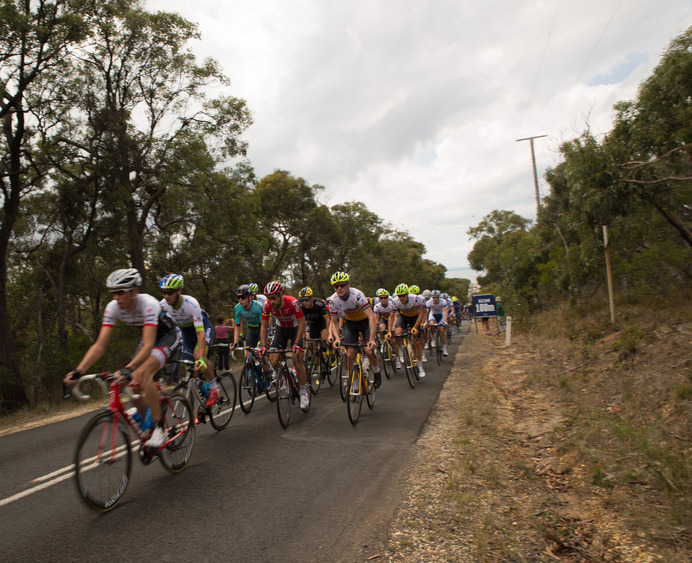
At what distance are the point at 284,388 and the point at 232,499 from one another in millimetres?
3011

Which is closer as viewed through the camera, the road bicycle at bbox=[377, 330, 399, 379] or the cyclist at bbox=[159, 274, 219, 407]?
the cyclist at bbox=[159, 274, 219, 407]

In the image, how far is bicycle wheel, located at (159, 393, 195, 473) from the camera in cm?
512

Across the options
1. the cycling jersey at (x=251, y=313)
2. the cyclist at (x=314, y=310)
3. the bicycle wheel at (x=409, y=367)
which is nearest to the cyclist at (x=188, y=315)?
the cycling jersey at (x=251, y=313)

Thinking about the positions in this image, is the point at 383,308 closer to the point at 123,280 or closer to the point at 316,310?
the point at 316,310

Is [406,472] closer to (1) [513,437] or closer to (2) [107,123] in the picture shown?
(1) [513,437]

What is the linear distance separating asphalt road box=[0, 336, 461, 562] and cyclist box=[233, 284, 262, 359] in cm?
245

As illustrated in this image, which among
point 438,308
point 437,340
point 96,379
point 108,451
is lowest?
point 108,451

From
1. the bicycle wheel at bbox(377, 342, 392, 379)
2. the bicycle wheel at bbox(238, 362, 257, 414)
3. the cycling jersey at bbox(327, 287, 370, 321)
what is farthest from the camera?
the bicycle wheel at bbox(377, 342, 392, 379)

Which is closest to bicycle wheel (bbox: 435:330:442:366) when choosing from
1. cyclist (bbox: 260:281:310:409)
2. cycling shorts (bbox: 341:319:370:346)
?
cycling shorts (bbox: 341:319:370:346)

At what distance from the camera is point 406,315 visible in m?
11.8

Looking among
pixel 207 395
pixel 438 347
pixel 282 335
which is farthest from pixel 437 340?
pixel 207 395

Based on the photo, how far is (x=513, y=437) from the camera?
20.7 feet

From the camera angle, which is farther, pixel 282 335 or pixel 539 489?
pixel 282 335

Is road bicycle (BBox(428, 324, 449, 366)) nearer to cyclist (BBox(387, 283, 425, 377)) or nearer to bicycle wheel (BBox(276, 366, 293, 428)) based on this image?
cyclist (BBox(387, 283, 425, 377))
